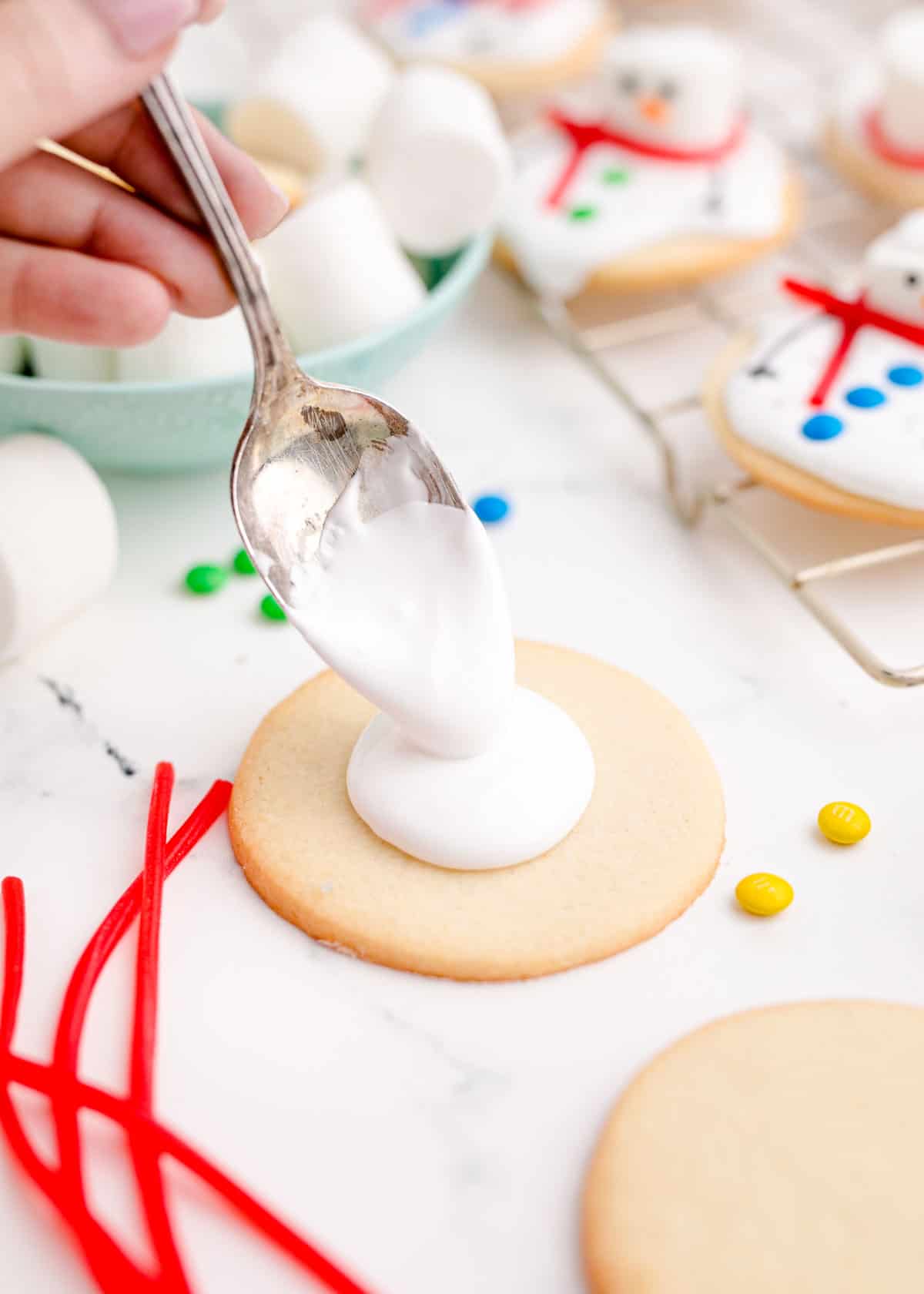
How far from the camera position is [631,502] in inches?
39.7

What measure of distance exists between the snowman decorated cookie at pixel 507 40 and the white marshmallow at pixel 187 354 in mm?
589

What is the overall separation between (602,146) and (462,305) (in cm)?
18

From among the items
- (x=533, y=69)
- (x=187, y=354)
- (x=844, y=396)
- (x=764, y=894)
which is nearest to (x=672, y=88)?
(x=533, y=69)

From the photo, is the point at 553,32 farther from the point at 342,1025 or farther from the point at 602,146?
the point at 342,1025

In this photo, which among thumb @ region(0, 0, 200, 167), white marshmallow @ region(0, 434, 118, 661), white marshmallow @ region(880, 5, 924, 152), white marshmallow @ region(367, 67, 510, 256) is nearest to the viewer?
thumb @ region(0, 0, 200, 167)

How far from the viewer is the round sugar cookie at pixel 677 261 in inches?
43.4

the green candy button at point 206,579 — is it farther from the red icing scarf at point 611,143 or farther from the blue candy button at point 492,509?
the red icing scarf at point 611,143

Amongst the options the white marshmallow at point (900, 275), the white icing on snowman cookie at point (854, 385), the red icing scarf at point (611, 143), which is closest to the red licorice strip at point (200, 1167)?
the white icing on snowman cookie at point (854, 385)

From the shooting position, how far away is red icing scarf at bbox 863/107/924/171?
1179 mm

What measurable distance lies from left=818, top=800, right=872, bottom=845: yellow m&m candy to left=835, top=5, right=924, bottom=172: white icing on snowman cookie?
2.21ft

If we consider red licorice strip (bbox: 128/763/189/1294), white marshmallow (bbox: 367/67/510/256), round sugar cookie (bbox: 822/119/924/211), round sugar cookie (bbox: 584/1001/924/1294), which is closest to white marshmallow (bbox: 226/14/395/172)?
white marshmallow (bbox: 367/67/510/256)

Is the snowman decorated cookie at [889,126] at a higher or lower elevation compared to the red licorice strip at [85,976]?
higher

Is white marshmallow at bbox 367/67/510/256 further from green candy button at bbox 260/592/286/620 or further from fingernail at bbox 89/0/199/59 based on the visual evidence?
fingernail at bbox 89/0/199/59

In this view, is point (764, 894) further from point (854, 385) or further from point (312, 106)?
point (312, 106)
